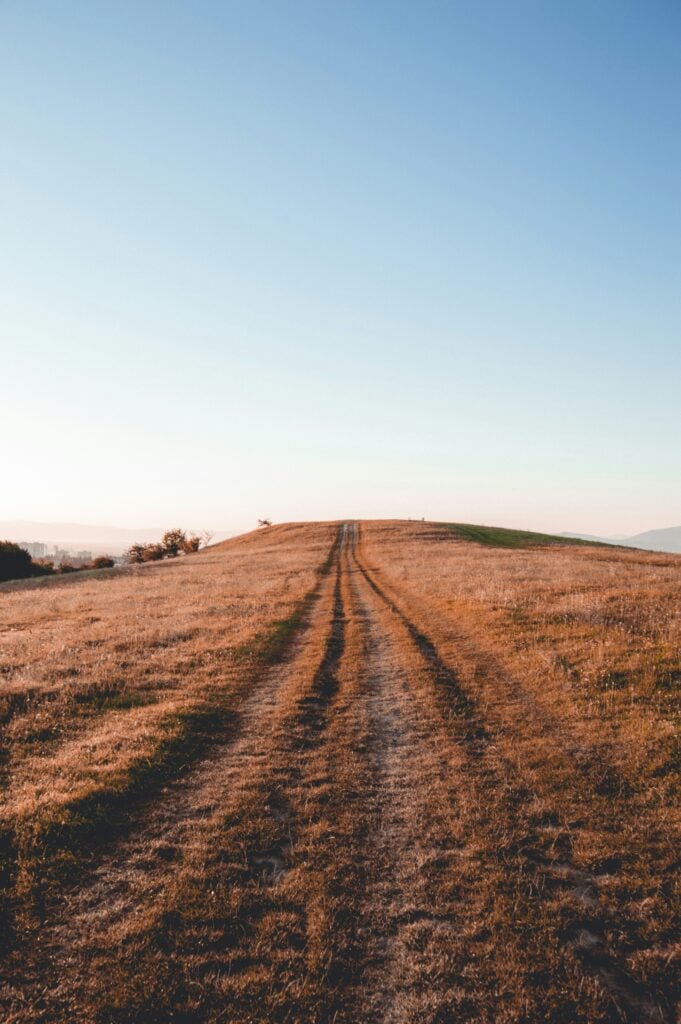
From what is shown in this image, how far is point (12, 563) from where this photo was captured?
7388 centimetres

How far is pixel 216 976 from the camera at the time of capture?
5.44m

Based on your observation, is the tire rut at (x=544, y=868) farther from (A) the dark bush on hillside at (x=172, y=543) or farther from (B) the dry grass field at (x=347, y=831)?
(A) the dark bush on hillside at (x=172, y=543)

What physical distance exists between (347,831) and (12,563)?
3165 inches

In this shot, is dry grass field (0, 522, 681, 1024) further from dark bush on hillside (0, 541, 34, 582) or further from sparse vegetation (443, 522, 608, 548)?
dark bush on hillside (0, 541, 34, 582)

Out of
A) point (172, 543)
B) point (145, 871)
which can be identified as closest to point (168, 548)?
point (172, 543)

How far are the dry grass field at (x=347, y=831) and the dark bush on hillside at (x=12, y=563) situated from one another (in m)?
64.4

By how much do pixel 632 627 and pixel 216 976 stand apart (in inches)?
675

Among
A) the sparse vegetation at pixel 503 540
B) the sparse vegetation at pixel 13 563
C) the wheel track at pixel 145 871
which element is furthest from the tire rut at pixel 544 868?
the sparse vegetation at pixel 13 563

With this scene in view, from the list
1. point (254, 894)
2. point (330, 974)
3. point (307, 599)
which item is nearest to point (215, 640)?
point (307, 599)

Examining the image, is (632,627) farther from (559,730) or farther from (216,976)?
(216,976)

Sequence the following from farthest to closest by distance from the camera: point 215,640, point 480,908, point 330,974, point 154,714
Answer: point 215,640 < point 154,714 < point 480,908 < point 330,974

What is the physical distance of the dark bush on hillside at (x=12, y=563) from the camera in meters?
73.1

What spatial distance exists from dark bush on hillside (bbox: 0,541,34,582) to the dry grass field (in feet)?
211

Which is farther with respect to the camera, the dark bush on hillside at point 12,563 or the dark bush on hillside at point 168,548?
the dark bush on hillside at point 168,548
